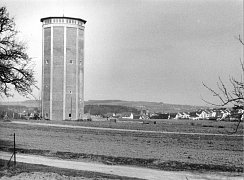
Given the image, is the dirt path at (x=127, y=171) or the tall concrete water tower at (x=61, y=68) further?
the tall concrete water tower at (x=61, y=68)

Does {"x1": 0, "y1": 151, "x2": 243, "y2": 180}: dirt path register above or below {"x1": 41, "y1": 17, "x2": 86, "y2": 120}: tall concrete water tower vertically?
below

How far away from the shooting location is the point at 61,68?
57062mm

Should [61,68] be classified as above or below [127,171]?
above

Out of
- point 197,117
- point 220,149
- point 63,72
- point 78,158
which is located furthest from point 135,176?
point 197,117

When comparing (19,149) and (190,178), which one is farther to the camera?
(19,149)

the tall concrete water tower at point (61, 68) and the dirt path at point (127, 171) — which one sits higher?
the tall concrete water tower at point (61, 68)

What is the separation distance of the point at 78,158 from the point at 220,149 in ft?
36.1

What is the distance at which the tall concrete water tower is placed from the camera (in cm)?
5675

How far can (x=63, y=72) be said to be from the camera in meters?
57.0

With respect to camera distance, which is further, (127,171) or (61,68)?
(61,68)

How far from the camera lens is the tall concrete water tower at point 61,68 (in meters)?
56.8

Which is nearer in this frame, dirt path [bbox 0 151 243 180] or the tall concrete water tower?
dirt path [bbox 0 151 243 180]

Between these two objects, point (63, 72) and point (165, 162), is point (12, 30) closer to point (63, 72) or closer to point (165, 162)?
point (165, 162)

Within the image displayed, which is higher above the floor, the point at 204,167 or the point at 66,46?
the point at 66,46
